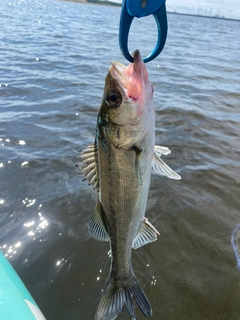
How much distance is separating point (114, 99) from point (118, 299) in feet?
5.24

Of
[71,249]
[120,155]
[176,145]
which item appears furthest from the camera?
[176,145]

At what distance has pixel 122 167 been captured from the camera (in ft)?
6.58

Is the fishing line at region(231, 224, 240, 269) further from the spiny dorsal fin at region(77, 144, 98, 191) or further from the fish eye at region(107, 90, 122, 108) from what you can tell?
the fish eye at region(107, 90, 122, 108)

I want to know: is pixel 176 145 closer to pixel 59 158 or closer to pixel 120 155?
pixel 59 158

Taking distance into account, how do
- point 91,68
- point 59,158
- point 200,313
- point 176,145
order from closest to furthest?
1. point 200,313
2. point 59,158
3. point 176,145
4. point 91,68

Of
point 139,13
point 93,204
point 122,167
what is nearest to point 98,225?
point 122,167

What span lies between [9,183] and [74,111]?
3.25m

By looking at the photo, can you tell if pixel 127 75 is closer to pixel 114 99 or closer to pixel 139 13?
pixel 114 99

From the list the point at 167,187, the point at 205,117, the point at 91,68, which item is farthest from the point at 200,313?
the point at 91,68

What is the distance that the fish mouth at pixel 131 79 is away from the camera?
72.6 inches

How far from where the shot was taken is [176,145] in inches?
250

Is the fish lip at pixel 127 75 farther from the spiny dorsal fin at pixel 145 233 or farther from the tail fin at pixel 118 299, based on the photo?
the tail fin at pixel 118 299

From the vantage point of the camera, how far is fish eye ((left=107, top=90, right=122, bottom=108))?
1875 millimetres

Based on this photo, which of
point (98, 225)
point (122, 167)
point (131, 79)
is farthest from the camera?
point (98, 225)
